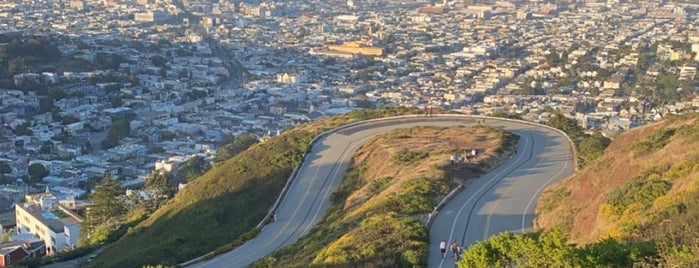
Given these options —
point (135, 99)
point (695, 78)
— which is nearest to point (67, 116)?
point (135, 99)

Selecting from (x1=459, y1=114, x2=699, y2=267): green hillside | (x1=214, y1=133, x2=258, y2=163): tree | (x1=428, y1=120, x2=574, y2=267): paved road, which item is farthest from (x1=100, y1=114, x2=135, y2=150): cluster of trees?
(x1=459, y1=114, x2=699, y2=267): green hillside

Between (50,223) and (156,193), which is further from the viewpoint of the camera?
(156,193)

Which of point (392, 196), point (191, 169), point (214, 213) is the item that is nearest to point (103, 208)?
point (214, 213)

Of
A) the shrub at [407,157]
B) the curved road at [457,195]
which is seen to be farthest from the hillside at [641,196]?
the shrub at [407,157]

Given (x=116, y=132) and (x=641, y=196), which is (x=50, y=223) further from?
(x=641, y=196)

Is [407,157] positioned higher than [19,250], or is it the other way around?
[407,157]

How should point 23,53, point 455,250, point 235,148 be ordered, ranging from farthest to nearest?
point 23,53
point 235,148
point 455,250
